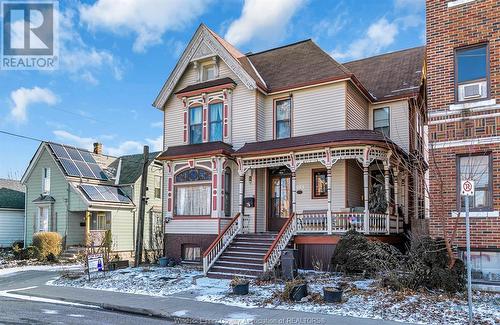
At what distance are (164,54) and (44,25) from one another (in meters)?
8.31

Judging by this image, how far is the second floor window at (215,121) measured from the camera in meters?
18.8

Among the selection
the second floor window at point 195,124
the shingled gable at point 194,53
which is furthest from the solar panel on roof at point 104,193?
the second floor window at point 195,124

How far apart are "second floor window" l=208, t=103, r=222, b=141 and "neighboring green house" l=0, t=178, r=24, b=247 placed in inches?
759

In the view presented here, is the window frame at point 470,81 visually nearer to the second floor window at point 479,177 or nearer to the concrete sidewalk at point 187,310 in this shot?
the second floor window at point 479,177

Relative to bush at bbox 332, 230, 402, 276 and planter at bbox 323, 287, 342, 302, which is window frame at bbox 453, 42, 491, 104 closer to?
bush at bbox 332, 230, 402, 276

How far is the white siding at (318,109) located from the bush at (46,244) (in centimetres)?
1357

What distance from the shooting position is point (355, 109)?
57.4ft

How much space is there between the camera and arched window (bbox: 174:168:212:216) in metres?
17.8

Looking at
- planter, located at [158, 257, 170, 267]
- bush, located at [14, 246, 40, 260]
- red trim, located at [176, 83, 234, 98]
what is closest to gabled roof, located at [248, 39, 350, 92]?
red trim, located at [176, 83, 234, 98]

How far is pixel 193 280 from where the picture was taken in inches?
548

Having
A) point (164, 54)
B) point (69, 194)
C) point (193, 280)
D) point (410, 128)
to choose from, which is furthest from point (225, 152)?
point (69, 194)

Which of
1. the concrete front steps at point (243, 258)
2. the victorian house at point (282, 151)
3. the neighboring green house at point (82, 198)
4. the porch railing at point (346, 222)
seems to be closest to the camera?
the concrete front steps at point (243, 258)

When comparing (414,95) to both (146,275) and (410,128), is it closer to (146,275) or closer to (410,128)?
(410,128)

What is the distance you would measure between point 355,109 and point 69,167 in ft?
60.5
